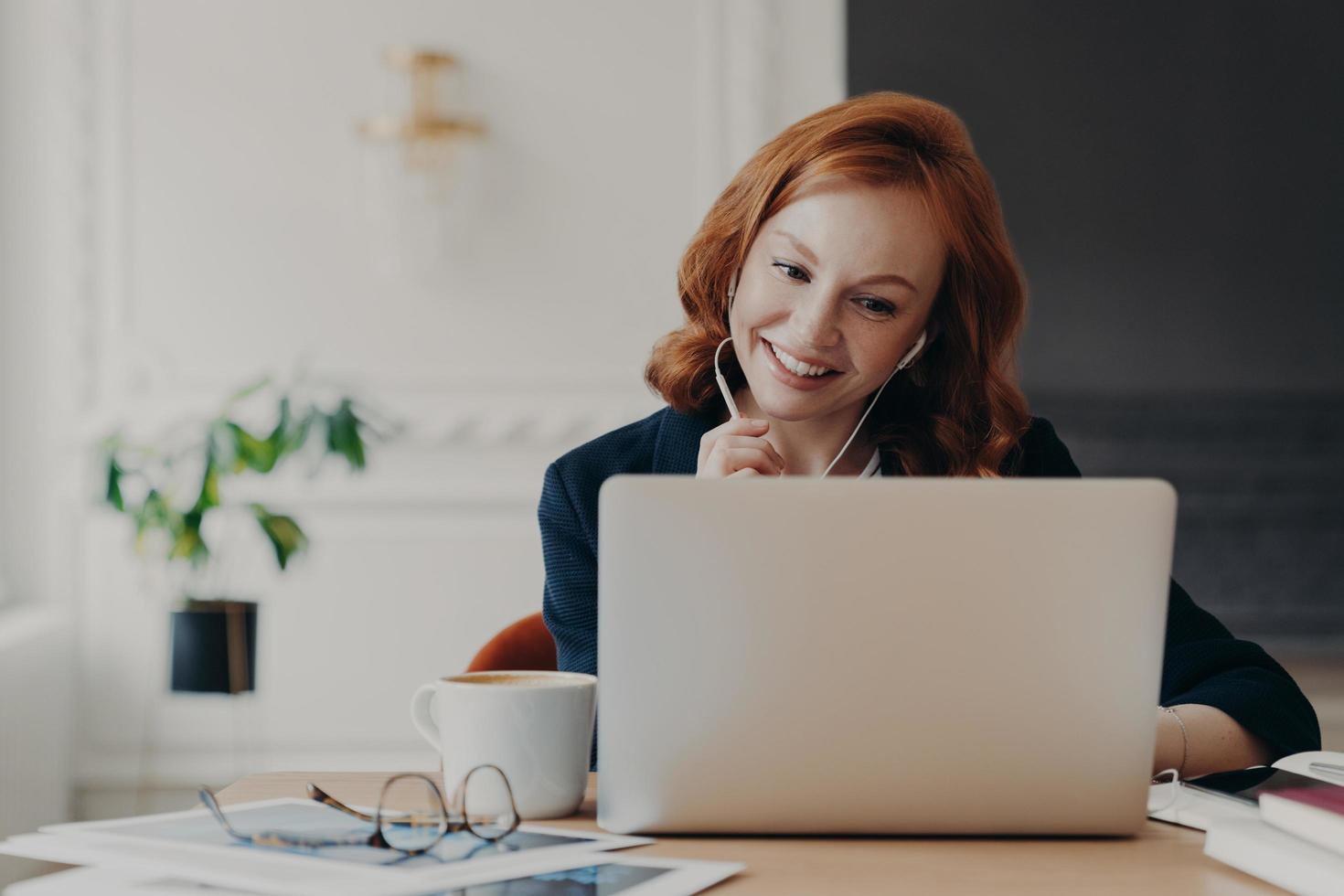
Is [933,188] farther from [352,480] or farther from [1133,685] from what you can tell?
[352,480]

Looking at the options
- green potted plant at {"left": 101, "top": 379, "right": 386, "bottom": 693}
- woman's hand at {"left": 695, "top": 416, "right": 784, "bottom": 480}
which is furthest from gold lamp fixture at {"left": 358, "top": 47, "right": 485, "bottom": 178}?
woman's hand at {"left": 695, "top": 416, "right": 784, "bottom": 480}

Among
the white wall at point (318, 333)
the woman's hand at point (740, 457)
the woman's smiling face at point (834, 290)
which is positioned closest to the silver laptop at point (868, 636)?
the woman's hand at point (740, 457)

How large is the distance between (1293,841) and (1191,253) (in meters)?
2.68

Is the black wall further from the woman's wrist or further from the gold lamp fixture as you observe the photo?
the woman's wrist

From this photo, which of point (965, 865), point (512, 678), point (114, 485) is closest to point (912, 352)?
point (512, 678)

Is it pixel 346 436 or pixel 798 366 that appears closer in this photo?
pixel 798 366

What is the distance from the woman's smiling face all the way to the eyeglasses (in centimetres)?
67

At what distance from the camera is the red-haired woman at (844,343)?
56.0 inches

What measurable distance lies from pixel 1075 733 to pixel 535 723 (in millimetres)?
345

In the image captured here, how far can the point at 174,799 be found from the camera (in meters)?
3.23

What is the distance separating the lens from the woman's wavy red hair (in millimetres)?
1471

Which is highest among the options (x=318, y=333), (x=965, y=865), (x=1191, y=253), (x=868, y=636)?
(x=1191, y=253)

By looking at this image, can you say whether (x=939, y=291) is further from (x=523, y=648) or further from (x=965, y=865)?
(x=965, y=865)

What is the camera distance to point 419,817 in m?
0.82
